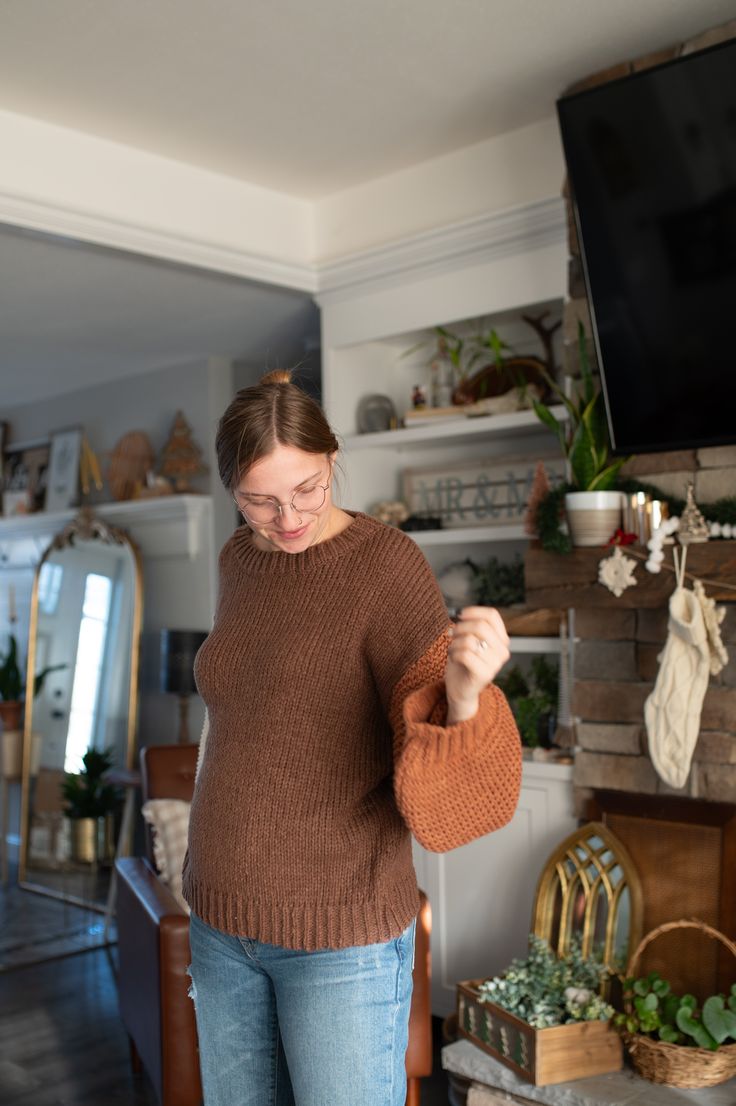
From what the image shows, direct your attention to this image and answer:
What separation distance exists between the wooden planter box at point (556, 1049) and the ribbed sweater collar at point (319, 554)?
4.98 ft

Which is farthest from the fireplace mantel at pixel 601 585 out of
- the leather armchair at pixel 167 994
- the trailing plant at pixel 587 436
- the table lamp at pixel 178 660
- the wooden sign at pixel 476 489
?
the table lamp at pixel 178 660

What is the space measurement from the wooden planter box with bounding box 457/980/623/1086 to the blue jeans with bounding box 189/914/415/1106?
3.92 ft

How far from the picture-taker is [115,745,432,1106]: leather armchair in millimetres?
2615

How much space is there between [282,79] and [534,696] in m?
1.76

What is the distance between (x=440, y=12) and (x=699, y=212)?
724mm

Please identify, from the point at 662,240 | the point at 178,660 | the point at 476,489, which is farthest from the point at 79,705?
the point at 662,240

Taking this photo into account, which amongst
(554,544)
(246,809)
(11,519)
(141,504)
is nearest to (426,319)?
(554,544)

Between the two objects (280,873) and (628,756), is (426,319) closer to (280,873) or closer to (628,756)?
(628,756)

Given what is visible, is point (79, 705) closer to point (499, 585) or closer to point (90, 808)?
point (90, 808)

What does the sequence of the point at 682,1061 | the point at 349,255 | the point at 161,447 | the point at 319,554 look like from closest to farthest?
the point at 319,554, the point at 682,1061, the point at 349,255, the point at 161,447

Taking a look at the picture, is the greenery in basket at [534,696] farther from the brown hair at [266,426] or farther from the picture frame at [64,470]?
the picture frame at [64,470]

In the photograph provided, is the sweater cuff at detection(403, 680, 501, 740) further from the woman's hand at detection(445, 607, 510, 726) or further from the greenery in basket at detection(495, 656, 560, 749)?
the greenery in basket at detection(495, 656, 560, 749)

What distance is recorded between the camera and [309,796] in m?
1.35

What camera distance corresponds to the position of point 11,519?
18.6 ft
